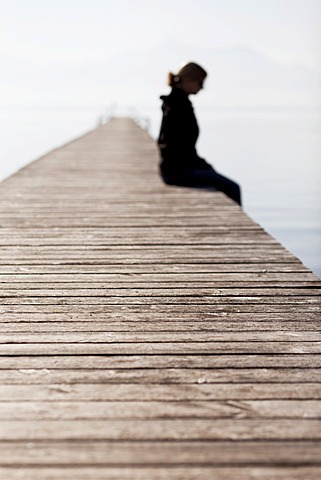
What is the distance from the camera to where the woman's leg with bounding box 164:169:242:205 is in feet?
25.4

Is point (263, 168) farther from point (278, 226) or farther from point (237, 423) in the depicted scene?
point (237, 423)

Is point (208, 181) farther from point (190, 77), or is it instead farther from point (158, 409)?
point (158, 409)

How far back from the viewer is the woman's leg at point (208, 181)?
7754 mm

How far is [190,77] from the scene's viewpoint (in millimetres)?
7152

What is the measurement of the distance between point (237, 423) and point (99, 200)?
4.92 m

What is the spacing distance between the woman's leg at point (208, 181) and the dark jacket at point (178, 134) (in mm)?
72

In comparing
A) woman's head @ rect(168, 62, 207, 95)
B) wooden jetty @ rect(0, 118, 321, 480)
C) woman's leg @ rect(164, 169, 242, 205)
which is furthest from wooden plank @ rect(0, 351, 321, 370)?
woman's leg @ rect(164, 169, 242, 205)

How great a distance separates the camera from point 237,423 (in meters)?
2.35

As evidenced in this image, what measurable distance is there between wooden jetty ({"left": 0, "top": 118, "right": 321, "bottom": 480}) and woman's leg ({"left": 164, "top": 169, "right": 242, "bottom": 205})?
209 cm

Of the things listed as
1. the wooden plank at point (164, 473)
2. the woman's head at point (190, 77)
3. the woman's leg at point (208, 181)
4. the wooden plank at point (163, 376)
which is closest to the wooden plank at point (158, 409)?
the wooden plank at point (163, 376)

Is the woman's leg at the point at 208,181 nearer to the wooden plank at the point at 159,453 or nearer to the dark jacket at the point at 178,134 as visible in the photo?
the dark jacket at the point at 178,134

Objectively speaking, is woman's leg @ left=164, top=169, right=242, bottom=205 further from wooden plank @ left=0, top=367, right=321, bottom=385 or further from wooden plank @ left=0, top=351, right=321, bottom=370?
wooden plank @ left=0, top=367, right=321, bottom=385

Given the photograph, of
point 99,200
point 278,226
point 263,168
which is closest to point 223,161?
point 263,168

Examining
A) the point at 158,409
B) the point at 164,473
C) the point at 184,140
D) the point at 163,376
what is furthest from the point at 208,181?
the point at 164,473
